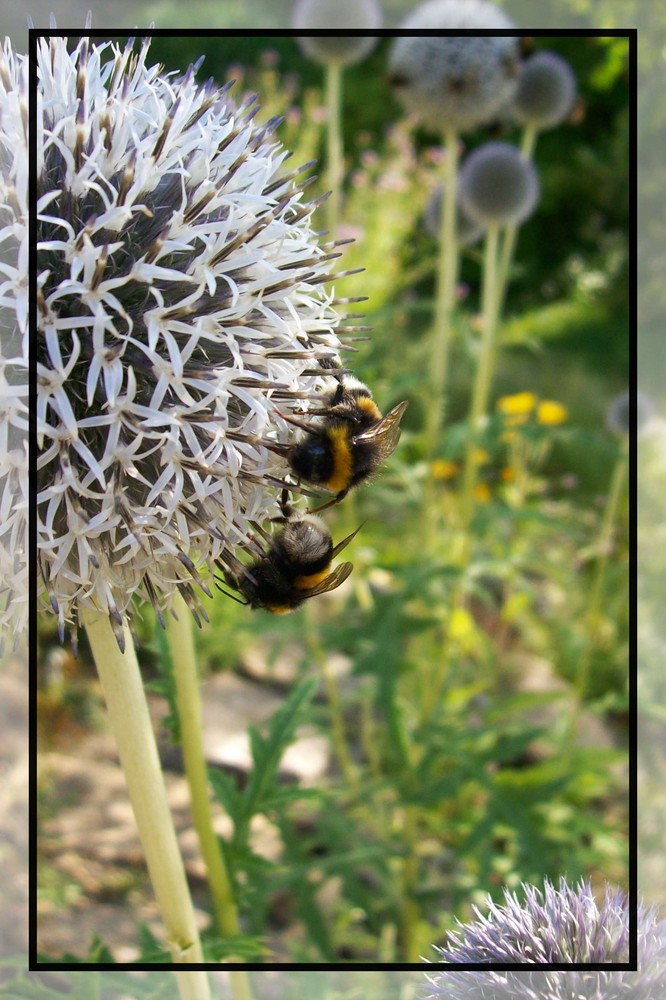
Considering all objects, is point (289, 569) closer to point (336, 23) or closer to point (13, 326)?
point (13, 326)

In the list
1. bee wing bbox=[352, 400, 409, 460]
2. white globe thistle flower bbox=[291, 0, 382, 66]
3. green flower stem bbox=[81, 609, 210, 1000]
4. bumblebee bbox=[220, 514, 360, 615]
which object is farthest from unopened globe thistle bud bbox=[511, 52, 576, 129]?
→ green flower stem bbox=[81, 609, 210, 1000]

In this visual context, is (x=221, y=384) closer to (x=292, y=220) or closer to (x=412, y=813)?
(x=292, y=220)

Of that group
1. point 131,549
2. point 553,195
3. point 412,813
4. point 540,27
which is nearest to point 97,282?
point 131,549

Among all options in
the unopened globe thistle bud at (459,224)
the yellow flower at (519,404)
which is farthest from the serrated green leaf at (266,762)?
the yellow flower at (519,404)

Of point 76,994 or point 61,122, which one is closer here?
point 61,122

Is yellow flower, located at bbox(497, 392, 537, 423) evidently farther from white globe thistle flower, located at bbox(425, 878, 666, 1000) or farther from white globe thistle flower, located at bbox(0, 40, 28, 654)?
white globe thistle flower, located at bbox(0, 40, 28, 654)

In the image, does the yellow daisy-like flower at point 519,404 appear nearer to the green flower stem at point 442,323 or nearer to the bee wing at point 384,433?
the green flower stem at point 442,323
